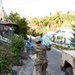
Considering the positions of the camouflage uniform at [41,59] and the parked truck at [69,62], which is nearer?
the parked truck at [69,62]

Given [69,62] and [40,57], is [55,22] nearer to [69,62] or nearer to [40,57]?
[69,62]

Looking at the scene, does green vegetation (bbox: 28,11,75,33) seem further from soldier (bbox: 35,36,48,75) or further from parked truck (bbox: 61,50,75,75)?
soldier (bbox: 35,36,48,75)

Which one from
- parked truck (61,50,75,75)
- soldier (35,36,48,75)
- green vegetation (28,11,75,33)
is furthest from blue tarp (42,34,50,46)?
green vegetation (28,11,75,33)

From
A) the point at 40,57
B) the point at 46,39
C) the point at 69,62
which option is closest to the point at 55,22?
the point at 69,62

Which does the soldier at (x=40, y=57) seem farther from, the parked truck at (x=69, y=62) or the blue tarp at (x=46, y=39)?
the parked truck at (x=69, y=62)

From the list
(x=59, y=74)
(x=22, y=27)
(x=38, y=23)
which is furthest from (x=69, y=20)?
(x=59, y=74)

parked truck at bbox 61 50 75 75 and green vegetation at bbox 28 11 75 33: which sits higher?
green vegetation at bbox 28 11 75 33

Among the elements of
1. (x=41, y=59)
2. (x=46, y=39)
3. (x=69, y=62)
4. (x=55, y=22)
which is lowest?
(x=69, y=62)

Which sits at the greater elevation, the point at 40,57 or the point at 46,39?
the point at 46,39

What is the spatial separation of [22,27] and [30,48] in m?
14.4

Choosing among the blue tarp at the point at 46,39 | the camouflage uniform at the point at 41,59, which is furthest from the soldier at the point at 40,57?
the blue tarp at the point at 46,39

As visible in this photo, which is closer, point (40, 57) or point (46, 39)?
point (46, 39)

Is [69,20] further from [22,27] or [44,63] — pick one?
[44,63]

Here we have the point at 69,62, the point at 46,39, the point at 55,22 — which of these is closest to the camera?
the point at 46,39
